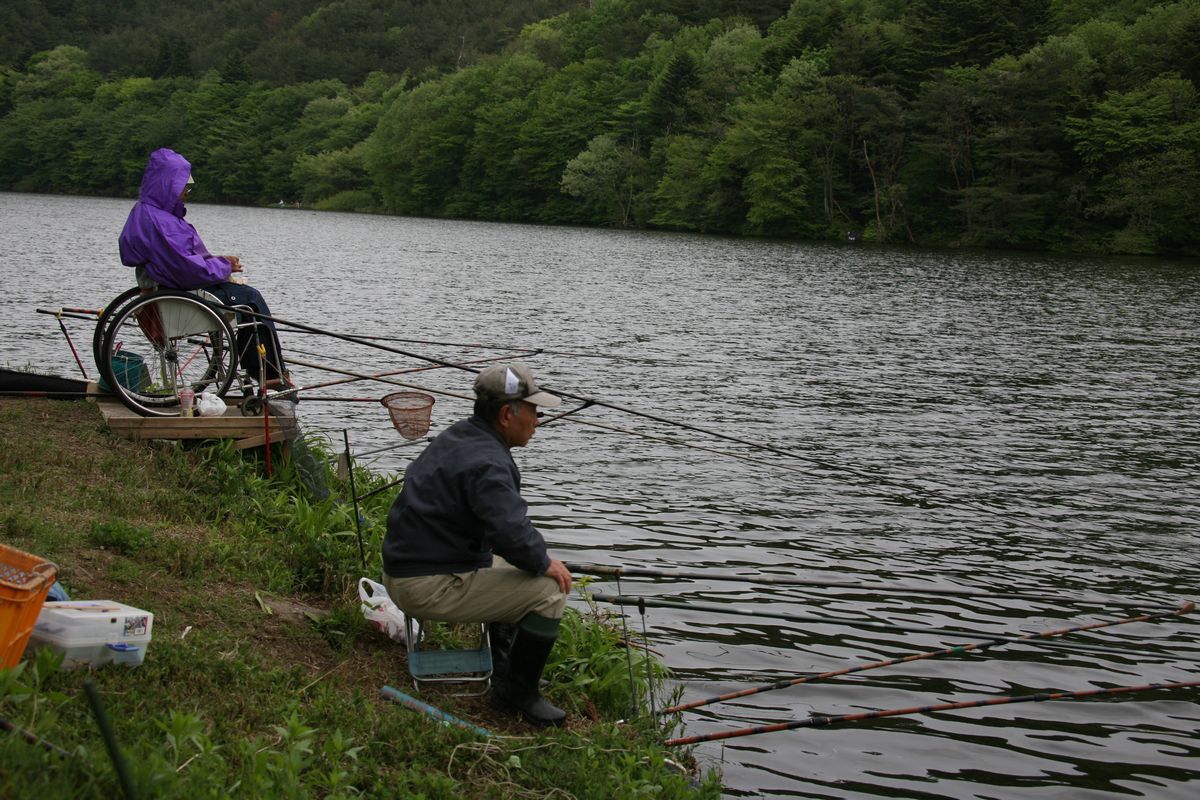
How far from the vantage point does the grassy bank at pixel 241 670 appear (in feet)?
14.4

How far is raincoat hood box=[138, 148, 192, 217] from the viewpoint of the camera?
29.6ft

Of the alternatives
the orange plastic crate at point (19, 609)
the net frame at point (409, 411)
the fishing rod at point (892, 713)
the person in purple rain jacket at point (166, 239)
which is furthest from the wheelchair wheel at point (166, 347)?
the fishing rod at point (892, 713)

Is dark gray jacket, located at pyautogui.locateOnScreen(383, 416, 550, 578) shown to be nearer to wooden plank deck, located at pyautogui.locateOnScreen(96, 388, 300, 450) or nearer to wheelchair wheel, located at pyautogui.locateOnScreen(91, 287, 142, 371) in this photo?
wooden plank deck, located at pyautogui.locateOnScreen(96, 388, 300, 450)

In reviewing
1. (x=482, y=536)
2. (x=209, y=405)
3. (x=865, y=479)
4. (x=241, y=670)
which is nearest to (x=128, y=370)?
(x=209, y=405)

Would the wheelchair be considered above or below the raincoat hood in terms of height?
below

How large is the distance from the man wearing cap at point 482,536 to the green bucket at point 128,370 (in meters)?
4.63

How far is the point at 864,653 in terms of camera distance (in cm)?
869

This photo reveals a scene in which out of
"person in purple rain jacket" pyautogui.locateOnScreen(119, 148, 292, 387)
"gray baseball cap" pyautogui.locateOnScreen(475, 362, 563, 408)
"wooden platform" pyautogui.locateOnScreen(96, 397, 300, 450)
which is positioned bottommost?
"wooden platform" pyautogui.locateOnScreen(96, 397, 300, 450)

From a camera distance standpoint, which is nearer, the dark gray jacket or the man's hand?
the dark gray jacket

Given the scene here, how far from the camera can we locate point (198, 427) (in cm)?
920

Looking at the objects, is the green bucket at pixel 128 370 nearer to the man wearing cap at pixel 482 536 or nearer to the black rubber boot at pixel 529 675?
the man wearing cap at pixel 482 536

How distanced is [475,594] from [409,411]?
3.27 meters

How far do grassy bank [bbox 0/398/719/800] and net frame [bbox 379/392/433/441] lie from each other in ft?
2.61

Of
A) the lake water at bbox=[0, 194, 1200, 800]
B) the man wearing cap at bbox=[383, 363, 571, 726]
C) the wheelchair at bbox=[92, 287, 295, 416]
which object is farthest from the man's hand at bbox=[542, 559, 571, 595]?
the wheelchair at bbox=[92, 287, 295, 416]
